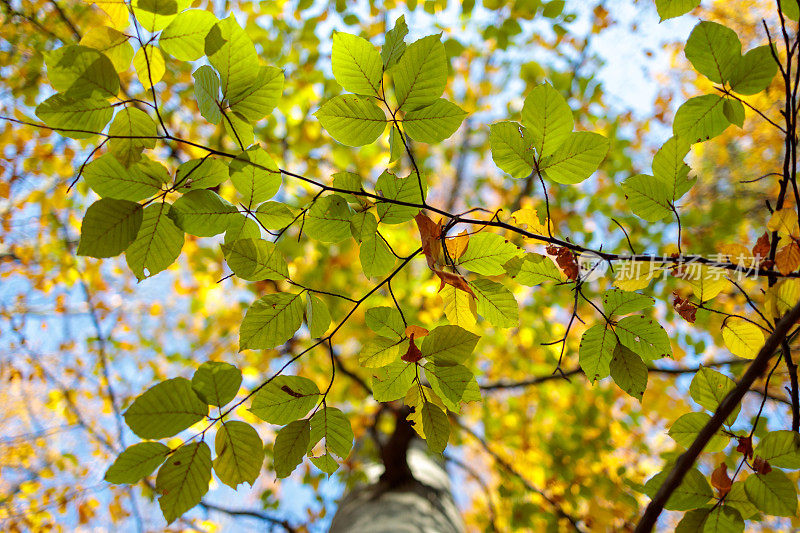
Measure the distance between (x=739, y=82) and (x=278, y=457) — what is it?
0.64 metres

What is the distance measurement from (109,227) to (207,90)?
158mm

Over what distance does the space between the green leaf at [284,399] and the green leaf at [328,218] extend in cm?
16

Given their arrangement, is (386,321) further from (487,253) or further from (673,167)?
(673,167)

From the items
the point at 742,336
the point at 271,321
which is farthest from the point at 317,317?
the point at 742,336

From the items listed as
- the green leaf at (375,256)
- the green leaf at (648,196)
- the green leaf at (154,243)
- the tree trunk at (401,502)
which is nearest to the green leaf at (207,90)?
the green leaf at (154,243)

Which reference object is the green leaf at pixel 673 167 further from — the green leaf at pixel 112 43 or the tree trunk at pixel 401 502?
the tree trunk at pixel 401 502

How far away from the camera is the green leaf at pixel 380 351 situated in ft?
1.62

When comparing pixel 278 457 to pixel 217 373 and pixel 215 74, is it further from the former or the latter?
pixel 215 74

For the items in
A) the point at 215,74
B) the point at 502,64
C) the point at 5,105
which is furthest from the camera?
the point at 502,64

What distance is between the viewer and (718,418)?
1.61ft

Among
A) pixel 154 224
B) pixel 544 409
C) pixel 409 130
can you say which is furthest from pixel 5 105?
pixel 544 409

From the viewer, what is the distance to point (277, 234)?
48 centimetres

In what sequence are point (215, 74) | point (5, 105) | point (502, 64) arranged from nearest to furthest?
point (215, 74), point (5, 105), point (502, 64)

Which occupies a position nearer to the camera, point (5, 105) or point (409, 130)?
point (409, 130)
